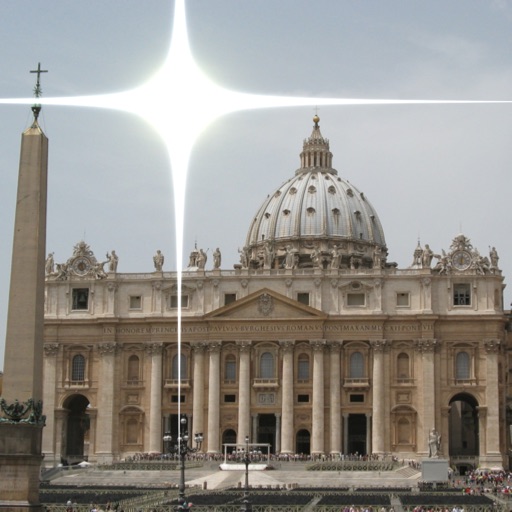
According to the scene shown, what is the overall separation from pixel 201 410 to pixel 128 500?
44.1 m

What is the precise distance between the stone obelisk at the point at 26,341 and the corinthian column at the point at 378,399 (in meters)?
62.0

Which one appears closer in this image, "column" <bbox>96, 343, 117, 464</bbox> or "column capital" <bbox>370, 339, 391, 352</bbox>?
"column capital" <bbox>370, 339, 391, 352</bbox>

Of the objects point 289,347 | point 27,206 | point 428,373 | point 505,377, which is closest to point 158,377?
point 289,347

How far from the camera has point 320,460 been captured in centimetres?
8925

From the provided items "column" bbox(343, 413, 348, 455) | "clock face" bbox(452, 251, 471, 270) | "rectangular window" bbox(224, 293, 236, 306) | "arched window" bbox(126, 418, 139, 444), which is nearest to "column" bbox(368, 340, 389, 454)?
"column" bbox(343, 413, 348, 455)

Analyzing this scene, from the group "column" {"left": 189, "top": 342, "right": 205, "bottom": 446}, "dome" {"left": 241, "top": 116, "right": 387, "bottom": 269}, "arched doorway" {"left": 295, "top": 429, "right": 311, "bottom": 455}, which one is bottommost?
"arched doorway" {"left": 295, "top": 429, "right": 311, "bottom": 455}

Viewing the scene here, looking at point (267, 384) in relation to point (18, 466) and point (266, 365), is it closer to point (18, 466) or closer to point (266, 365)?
point (266, 365)

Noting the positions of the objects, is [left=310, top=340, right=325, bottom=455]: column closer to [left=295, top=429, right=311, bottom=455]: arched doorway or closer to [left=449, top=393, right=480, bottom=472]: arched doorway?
[left=295, top=429, right=311, bottom=455]: arched doorway

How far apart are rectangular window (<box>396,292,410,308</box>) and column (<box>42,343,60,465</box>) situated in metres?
28.4

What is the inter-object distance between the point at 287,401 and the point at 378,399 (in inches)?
285

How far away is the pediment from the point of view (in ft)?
318

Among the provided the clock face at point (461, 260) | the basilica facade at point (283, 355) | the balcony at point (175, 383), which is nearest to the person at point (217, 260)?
the basilica facade at point (283, 355)

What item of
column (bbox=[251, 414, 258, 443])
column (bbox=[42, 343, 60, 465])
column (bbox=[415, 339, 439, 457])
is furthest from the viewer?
column (bbox=[42, 343, 60, 465])

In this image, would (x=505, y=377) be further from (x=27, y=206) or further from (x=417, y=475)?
(x=27, y=206)
